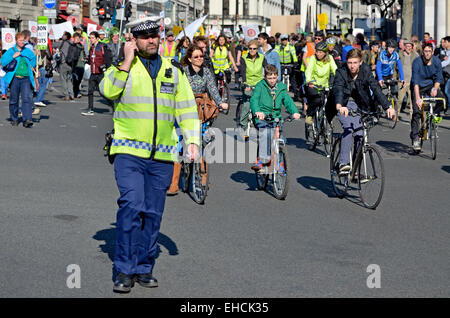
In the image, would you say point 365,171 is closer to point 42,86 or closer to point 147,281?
point 147,281

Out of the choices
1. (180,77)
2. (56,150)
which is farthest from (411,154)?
(180,77)

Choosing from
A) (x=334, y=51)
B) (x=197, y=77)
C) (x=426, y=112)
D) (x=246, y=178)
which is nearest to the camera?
(x=197, y=77)

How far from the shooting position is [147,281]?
243 inches

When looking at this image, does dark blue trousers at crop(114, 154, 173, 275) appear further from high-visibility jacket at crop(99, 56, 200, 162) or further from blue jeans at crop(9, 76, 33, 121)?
blue jeans at crop(9, 76, 33, 121)

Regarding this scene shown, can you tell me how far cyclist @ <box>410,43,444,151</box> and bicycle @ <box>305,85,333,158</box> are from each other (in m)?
1.43

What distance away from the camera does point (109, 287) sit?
20.0 feet

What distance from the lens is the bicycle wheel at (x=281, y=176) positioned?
1020 cm

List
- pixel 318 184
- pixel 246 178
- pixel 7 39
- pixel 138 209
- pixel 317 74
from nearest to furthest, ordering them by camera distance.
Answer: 1. pixel 138 209
2. pixel 318 184
3. pixel 246 178
4. pixel 317 74
5. pixel 7 39

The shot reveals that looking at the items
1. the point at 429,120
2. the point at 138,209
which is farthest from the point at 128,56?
the point at 429,120

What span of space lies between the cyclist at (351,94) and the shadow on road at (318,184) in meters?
0.66

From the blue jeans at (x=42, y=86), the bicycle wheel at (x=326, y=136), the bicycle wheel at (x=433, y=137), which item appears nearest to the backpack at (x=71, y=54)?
the blue jeans at (x=42, y=86)

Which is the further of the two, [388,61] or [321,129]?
[388,61]

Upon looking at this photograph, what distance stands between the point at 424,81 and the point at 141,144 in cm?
959

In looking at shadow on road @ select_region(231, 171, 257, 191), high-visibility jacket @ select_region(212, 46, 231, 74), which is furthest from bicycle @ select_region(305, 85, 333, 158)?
high-visibility jacket @ select_region(212, 46, 231, 74)
